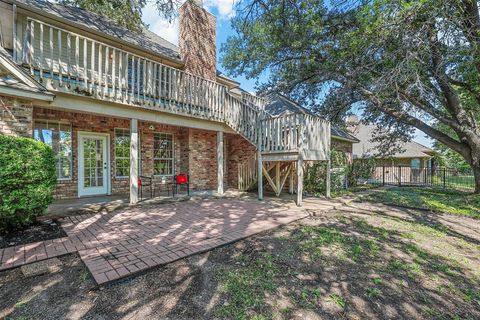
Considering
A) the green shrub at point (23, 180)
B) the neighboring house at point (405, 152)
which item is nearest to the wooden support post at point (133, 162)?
the green shrub at point (23, 180)

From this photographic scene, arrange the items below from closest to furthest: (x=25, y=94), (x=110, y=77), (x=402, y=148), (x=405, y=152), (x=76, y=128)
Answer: (x=25, y=94)
(x=110, y=77)
(x=76, y=128)
(x=402, y=148)
(x=405, y=152)

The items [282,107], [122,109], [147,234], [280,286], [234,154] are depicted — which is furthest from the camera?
[282,107]

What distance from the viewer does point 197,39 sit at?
999 centimetres

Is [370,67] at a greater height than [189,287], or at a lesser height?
greater

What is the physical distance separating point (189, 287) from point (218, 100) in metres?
7.19

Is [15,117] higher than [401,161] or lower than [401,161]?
higher

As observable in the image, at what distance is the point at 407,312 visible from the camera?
8.10 ft

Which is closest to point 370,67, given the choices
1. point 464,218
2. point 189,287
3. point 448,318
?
point 464,218

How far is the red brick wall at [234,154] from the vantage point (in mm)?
11164

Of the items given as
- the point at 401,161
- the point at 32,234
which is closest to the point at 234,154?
the point at 32,234

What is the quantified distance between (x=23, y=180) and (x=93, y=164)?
3827 millimetres

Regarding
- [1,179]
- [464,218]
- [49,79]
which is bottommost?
[464,218]

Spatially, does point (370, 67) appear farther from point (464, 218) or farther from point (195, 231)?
point (195, 231)

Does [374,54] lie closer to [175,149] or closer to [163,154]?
[175,149]
